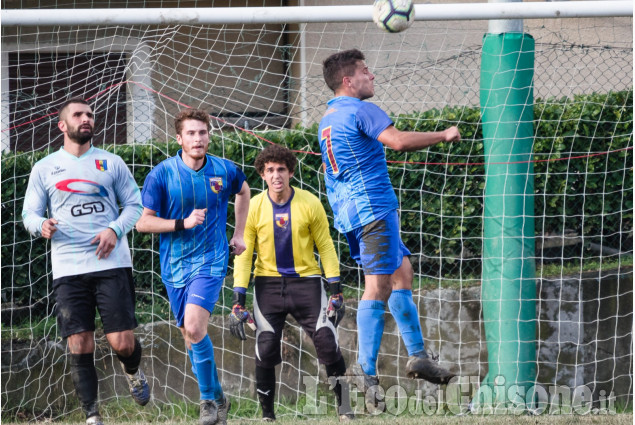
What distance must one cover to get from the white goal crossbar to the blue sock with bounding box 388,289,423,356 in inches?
70.8

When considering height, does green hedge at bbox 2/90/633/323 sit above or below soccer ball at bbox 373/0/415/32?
below

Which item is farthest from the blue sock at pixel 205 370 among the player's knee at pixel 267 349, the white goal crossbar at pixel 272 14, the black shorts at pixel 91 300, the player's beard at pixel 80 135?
the white goal crossbar at pixel 272 14

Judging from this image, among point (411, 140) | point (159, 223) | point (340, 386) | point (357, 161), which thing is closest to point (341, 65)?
point (357, 161)

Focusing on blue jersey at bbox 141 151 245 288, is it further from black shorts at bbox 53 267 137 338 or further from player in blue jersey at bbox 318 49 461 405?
player in blue jersey at bbox 318 49 461 405

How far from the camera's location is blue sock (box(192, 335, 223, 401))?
5684 mm

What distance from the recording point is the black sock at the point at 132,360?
223 inches

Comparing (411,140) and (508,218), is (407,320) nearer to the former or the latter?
(411,140)

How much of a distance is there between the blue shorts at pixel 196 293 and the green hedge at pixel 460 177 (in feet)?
5.44

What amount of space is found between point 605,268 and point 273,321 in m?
3.24

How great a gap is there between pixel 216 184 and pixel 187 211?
0.26m

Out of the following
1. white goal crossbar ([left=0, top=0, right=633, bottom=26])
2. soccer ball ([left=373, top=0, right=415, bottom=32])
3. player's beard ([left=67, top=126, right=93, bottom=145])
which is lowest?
player's beard ([left=67, top=126, right=93, bottom=145])

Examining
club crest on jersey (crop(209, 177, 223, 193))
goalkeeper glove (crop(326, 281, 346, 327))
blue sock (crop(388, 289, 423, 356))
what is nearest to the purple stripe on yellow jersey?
goalkeeper glove (crop(326, 281, 346, 327))

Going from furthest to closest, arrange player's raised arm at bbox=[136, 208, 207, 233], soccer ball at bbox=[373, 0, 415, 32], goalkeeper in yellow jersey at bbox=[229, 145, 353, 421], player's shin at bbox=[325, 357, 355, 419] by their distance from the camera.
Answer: goalkeeper in yellow jersey at bbox=[229, 145, 353, 421] → player's shin at bbox=[325, 357, 355, 419] → player's raised arm at bbox=[136, 208, 207, 233] → soccer ball at bbox=[373, 0, 415, 32]

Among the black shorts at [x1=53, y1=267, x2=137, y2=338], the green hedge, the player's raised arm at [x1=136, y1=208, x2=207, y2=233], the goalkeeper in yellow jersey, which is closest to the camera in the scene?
the black shorts at [x1=53, y1=267, x2=137, y2=338]
